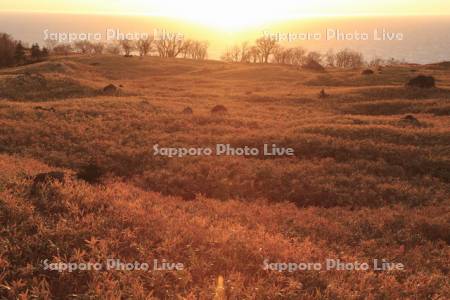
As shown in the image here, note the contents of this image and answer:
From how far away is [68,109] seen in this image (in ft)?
102

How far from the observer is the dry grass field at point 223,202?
833cm

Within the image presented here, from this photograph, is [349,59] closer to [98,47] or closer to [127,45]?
[127,45]

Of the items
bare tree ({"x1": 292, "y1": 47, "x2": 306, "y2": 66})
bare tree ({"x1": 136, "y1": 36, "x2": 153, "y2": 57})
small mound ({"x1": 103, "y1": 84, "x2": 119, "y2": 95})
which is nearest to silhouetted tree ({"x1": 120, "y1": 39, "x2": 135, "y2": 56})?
bare tree ({"x1": 136, "y1": 36, "x2": 153, "y2": 57})

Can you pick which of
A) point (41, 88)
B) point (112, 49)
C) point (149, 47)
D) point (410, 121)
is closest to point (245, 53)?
point (149, 47)

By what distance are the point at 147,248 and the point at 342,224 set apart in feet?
24.4

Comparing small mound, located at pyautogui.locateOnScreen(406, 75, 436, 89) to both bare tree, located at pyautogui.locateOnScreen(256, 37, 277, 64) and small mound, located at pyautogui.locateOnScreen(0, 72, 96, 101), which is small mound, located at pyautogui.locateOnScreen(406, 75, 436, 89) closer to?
small mound, located at pyautogui.locateOnScreen(0, 72, 96, 101)

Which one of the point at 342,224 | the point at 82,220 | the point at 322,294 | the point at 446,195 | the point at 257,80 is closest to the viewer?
the point at 322,294

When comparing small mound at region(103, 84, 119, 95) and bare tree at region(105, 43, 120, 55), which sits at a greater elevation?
bare tree at region(105, 43, 120, 55)

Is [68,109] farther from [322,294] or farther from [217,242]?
[322,294]

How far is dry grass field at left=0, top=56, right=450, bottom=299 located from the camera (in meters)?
8.33

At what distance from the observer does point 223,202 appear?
51.2ft

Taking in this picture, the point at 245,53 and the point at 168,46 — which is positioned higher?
the point at 168,46

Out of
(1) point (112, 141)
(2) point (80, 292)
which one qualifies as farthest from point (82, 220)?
(1) point (112, 141)

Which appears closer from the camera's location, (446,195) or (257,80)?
(446,195)
